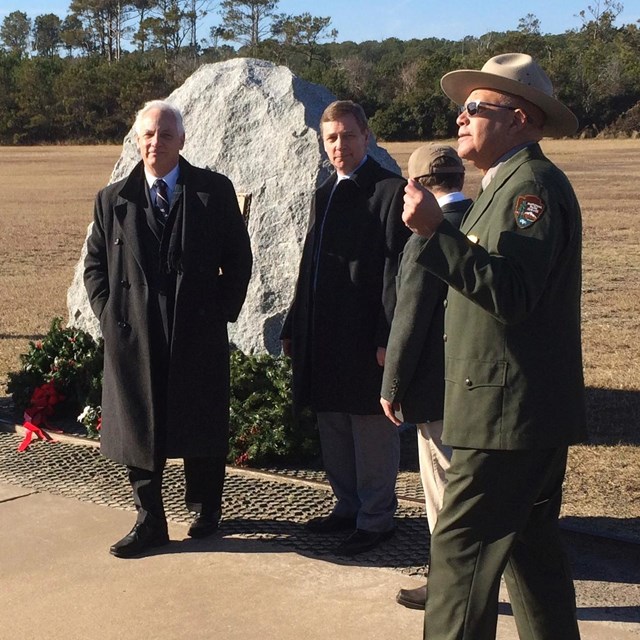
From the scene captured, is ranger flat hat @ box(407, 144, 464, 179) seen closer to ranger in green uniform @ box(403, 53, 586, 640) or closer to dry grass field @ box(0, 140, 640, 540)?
ranger in green uniform @ box(403, 53, 586, 640)

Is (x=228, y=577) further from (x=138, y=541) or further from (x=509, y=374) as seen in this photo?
(x=509, y=374)

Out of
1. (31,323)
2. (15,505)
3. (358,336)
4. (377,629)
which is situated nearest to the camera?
(377,629)

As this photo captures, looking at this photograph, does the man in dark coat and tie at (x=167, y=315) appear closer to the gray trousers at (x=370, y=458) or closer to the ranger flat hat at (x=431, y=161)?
the gray trousers at (x=370, y=458)

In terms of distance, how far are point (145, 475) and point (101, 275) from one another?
93 cm

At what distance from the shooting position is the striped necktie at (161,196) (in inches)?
197

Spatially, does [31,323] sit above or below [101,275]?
below

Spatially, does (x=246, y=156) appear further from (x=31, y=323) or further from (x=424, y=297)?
(x=31, y=323)

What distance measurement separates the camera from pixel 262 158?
7.06 meters

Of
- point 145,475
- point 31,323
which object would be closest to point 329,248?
point 145,475

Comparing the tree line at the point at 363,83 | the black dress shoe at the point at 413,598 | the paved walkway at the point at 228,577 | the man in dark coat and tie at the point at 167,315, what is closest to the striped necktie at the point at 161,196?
the man in dark coat and tie at the point at 167,315

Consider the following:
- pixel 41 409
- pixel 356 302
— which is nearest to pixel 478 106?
pixel 356 302

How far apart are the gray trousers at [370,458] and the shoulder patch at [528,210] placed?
195cm

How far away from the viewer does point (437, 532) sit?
328cm

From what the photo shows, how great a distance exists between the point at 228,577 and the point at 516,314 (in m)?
2.06
